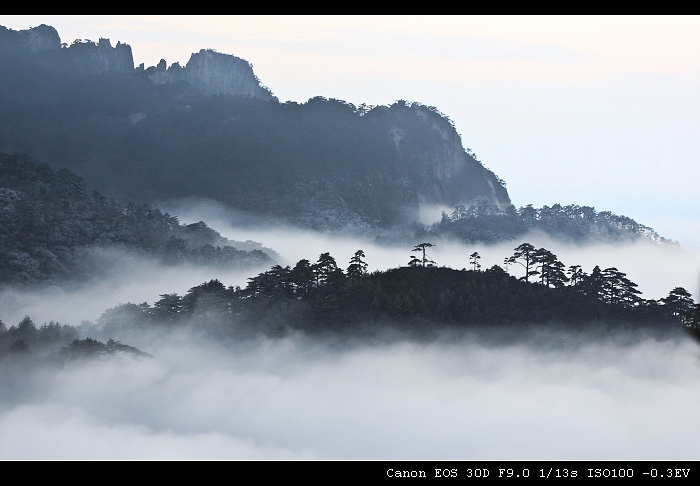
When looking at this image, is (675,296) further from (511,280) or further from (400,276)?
(400,276)

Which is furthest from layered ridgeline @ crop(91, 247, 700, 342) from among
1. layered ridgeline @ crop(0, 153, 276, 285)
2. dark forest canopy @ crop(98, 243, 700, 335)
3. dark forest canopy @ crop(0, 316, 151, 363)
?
layered ridgeline @ crop(0, 153, 276, 285)

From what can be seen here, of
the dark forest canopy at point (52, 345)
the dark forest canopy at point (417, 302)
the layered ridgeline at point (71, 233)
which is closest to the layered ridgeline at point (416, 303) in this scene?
the dark forest canopy at point (417, 302)

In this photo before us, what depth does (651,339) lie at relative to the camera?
95.4 m

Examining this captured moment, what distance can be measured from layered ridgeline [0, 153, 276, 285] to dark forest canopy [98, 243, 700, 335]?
36770mm

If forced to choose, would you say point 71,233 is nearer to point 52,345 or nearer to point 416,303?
point 52,345

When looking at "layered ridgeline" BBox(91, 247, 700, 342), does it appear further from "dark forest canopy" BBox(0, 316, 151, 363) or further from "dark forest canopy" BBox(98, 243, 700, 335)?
"dark forest canopy" BBox(0, 316, 151, 363)

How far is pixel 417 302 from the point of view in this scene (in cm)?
9688

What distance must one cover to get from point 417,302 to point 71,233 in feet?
196

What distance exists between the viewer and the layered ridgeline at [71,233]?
13388 cm

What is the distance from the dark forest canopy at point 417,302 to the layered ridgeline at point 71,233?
36.8m

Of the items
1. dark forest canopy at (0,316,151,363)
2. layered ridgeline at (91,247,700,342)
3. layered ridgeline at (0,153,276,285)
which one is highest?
layered ridgeline at (0,153,276,285)

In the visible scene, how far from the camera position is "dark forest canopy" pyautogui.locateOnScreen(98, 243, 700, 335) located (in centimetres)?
9594
